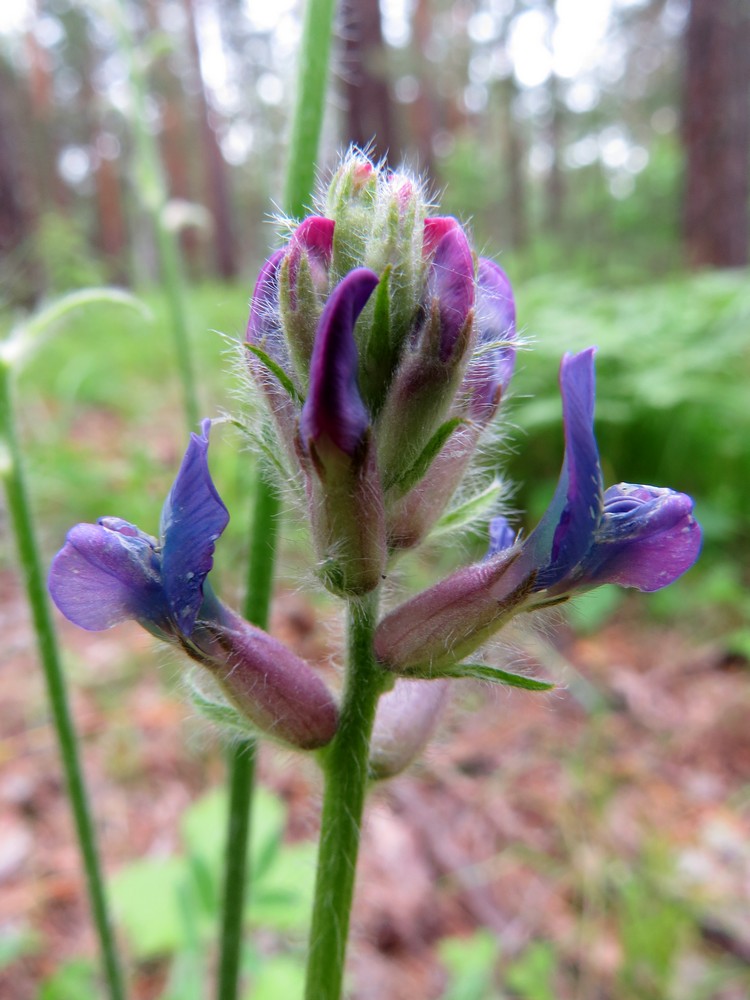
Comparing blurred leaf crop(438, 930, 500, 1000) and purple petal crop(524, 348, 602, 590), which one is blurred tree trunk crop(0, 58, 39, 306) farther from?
purple petal crop(524, 348, 602, 590)

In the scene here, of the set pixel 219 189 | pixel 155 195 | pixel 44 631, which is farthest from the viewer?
pixel 219 189

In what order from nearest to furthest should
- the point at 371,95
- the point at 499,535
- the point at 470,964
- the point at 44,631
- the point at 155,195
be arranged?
the point at 499,535 → the point at 44,631 → the point at 470,964 → the point at 155,195 → the point at 371,95

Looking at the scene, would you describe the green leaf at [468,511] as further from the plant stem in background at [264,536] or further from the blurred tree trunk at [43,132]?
the blurred tree trunk at [43,132]

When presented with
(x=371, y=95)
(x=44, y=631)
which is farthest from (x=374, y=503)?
(x=371, y=95)

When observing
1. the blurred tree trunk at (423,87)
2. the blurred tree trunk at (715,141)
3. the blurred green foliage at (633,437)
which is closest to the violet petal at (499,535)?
the blurred green foliage at (633,437)

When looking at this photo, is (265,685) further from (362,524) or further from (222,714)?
(362,524)

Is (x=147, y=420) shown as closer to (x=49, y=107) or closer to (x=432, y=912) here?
(x=432, y=912)
